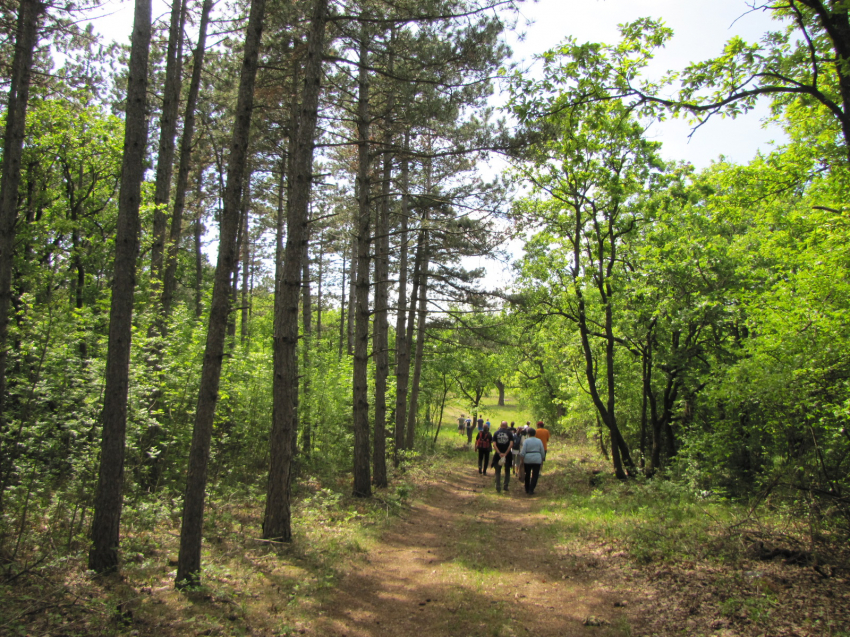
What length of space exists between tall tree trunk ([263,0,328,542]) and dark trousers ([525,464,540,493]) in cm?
746

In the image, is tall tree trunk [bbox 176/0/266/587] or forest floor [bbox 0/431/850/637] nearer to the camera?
forest floor [bbox 0/431/850/637]

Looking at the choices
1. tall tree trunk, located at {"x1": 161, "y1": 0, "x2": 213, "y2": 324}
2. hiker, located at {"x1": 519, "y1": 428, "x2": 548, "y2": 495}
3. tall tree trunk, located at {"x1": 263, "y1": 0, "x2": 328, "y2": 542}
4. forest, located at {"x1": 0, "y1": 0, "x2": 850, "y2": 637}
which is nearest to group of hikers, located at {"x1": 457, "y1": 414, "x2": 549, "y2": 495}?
hiker, located at {"x1": 519, "y1": 428, "x2": 548, "y2": 495}

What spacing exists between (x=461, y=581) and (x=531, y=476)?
24.0 feet

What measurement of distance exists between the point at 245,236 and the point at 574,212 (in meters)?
16.0

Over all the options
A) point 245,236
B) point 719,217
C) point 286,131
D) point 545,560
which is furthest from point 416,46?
point 245,236

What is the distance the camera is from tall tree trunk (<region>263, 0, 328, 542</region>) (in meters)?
7.40

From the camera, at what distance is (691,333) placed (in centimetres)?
1216

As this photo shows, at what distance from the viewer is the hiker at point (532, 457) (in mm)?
12695

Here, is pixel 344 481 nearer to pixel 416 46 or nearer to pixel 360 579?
pixel 360 579

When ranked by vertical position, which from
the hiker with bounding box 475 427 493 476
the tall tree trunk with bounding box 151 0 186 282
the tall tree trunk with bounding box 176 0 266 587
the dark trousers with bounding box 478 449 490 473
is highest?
the tall tree trunk with bounding box 151 0 186 282

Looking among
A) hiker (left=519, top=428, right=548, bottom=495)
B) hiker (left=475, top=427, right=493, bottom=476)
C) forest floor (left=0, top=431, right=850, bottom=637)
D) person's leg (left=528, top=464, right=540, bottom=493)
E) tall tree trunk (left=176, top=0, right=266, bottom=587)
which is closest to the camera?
forest floor (left=0, top=431, right=850, bottom=637)

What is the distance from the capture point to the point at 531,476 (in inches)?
519

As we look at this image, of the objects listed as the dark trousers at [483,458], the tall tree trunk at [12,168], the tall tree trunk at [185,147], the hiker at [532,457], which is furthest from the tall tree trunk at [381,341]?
the tall tree trunk at [12,168]

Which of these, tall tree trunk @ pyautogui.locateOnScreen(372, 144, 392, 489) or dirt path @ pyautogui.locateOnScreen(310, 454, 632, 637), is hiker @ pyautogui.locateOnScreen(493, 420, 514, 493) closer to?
tall tree trunk @ pyautogui.locateOnScreen(372, 144, 392, 489)
